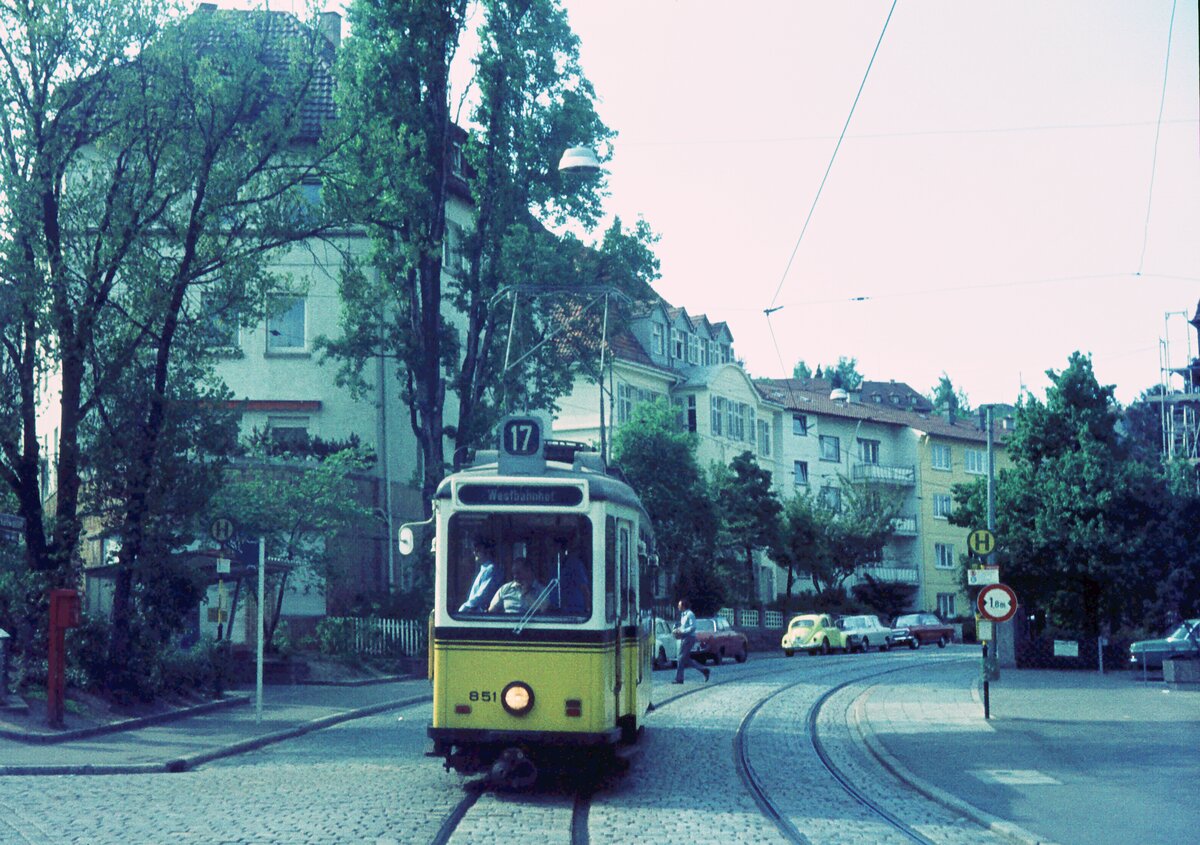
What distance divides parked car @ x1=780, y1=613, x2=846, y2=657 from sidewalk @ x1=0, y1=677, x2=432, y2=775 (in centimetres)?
2753

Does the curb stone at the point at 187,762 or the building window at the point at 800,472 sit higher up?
the building window at the point at 800,472

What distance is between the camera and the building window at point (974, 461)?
287 ft

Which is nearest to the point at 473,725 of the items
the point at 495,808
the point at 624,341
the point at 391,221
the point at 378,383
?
the point at 495,808

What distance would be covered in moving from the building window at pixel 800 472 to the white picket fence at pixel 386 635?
44.2 m

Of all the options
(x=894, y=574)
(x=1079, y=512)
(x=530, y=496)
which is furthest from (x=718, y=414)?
(x=530, y=496)

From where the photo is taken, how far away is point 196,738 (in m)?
17.5

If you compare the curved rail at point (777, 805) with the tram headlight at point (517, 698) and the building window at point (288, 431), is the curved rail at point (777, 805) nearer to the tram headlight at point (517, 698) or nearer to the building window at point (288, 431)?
the tram headlight at point (517, 698)

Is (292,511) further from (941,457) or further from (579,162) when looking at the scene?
(941,457)

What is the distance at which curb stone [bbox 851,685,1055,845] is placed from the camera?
1084 cm

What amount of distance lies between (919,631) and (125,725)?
46.0 m

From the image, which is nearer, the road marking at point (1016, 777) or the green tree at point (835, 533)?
the road marking at point (1016, 777)

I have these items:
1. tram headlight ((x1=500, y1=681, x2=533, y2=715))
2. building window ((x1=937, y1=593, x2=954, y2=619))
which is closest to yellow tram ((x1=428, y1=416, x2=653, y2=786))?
tram headlight ((x1=500, y1=681, x2=533, y2=715))

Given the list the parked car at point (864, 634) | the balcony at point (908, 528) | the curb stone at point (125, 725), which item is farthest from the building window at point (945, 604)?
the curb stone at point (125, 725)

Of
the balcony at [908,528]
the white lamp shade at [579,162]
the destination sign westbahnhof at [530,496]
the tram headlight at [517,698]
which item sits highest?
the white lamp shade at [579,162]
